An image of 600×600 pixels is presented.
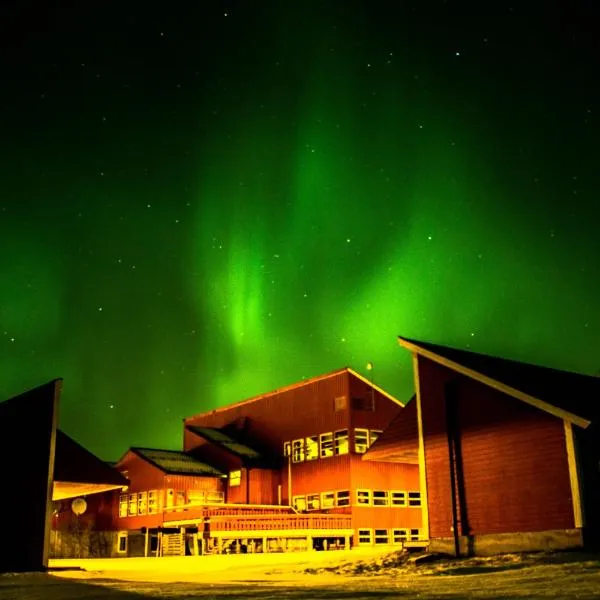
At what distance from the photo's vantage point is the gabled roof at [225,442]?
1925 inches

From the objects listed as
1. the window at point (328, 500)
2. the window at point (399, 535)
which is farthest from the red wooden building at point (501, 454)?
the window at point (399, 535)

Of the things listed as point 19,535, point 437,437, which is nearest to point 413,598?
point 437,437

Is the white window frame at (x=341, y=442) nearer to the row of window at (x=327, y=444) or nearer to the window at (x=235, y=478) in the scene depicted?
the row of window at (x=327, y=444)

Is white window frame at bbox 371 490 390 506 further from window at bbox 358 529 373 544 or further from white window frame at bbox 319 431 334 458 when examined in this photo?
white window frame at bbox 319 431 334 458

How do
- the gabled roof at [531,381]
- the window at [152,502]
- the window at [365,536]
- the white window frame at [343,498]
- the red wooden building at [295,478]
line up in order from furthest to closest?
the window at [152,502] → the white window frame at [343,498] → the window at [365,536] → the red wooden building at [295,478] → the gabled roof at [531,381]

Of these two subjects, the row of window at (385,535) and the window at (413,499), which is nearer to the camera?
the row of window at (385,535)

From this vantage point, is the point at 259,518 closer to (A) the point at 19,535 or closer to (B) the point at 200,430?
(B) the point at 200,430

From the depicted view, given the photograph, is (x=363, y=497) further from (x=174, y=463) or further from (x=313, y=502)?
(x=174, y=463)

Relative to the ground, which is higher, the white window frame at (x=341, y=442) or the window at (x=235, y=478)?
the white window frame at (x=341, y=442)

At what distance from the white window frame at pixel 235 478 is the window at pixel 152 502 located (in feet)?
16.2

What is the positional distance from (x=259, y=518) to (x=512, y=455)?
20542 mm

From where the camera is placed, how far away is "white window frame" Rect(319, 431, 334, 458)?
1828 inches

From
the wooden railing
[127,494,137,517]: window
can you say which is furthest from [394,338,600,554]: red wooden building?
[127,494,137,517]: window

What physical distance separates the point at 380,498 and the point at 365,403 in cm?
577
